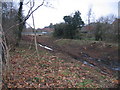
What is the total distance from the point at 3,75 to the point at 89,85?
134 inches

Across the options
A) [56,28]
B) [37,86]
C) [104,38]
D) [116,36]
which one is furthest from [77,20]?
[37,86]

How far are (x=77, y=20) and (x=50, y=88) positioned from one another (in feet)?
71.6

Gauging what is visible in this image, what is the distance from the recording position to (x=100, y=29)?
20.7 meters

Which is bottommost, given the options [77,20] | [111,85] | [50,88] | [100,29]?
[111,85]

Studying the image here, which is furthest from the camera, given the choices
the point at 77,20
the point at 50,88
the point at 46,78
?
the point at 77,20

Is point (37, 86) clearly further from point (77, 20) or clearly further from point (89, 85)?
point (77, 20)

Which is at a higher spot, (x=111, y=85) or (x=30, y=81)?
(x=30, y=81)

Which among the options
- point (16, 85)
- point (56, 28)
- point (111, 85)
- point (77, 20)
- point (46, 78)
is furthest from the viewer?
point (56, 28)

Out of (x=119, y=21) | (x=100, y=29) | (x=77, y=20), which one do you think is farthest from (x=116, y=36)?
(x=77, y=20)

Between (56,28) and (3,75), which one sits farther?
(56,28)

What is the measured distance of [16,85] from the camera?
4.24 meters

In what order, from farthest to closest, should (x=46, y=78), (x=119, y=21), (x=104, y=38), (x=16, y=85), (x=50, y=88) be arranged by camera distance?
(x=104, y=38) → (x=119, y=21) → (x=46, y=78) → (x=50, y=88) → (x=16, y=85)

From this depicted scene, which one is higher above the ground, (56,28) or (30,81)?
(56,28)

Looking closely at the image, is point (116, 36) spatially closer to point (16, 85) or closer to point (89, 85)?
point (89, 85)
